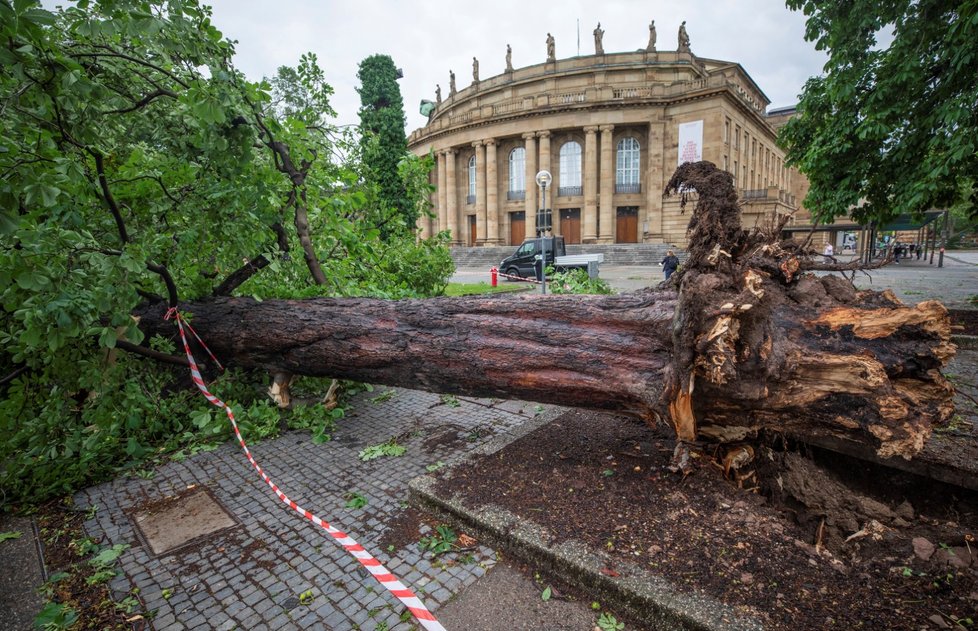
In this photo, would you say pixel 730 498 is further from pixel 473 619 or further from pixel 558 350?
pixel 473 619

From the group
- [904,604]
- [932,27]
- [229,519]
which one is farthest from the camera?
[932,27]

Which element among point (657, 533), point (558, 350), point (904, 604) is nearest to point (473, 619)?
point (657, 533)

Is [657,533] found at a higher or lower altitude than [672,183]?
lower

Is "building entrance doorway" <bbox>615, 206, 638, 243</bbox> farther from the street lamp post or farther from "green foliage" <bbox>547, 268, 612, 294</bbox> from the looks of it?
"green foliage" <bbox>547, 268, 612, 294</bbox>

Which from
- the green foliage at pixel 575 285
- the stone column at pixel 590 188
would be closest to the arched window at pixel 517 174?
the stone column at pixel 590 188

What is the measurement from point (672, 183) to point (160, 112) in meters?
4.96

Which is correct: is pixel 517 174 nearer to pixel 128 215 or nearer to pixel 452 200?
pixel 452 200

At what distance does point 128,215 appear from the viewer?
13.6ft

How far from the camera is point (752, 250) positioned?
316 cm

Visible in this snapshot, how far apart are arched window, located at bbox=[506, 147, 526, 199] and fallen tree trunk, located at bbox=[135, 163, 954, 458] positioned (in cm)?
4011

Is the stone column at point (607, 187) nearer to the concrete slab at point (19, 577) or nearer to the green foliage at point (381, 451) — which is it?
the green foliage at point (381, 451)

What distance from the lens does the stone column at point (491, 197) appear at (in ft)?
137

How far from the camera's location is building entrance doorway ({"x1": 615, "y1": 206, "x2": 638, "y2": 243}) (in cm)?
3941

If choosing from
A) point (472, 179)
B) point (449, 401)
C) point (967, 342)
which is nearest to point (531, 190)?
point (472, 179)
